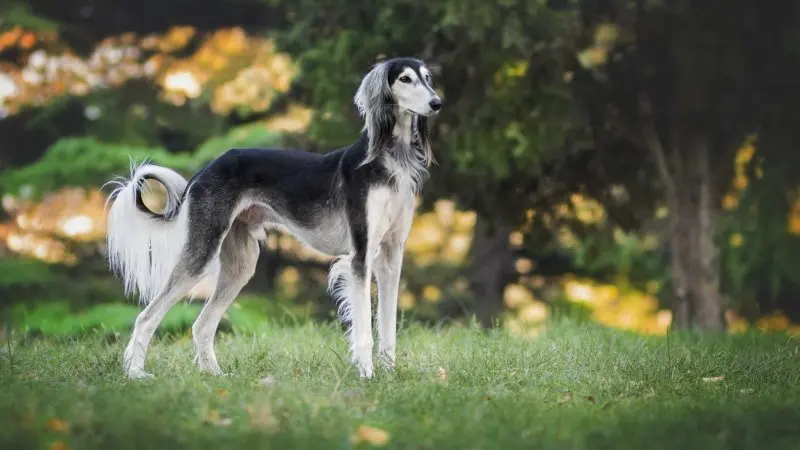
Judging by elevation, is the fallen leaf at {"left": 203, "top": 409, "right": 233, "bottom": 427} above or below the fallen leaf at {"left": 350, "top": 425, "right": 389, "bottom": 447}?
below

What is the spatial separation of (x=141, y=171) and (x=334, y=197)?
4.83ft

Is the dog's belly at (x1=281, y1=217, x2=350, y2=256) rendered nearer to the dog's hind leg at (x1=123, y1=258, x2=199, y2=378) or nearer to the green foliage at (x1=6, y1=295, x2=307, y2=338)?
the dog's hind leg at (x1=123, y1=258, x2=199, y2=378)

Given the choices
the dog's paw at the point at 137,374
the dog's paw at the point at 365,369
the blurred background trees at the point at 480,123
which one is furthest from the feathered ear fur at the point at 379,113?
the blurred background trees at the point at 480,123

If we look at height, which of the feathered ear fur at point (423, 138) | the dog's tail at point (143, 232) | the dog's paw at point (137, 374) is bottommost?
the dog's paw at point (137, 374)

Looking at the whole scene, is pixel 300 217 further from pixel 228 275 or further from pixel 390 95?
pixel 390 95

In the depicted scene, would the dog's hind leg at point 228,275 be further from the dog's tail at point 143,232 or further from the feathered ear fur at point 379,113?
the feathered ear fur at point 379,113

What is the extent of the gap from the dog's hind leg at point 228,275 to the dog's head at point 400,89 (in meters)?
1.36

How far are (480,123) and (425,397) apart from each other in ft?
20.1

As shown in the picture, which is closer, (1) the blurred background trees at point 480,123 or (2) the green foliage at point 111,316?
(1) the blurred background trees at point 480,123

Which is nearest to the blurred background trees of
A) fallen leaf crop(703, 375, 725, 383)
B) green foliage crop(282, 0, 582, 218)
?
green foliage crop(282, 0, 582, 218)

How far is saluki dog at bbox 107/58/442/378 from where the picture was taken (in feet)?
22.7

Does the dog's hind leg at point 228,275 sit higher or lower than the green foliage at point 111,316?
higher

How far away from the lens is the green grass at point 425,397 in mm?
5016

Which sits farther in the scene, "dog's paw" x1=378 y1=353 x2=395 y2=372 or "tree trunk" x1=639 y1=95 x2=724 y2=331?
"tree trunk" x1=639 y1=95 x2=724 y2=331
